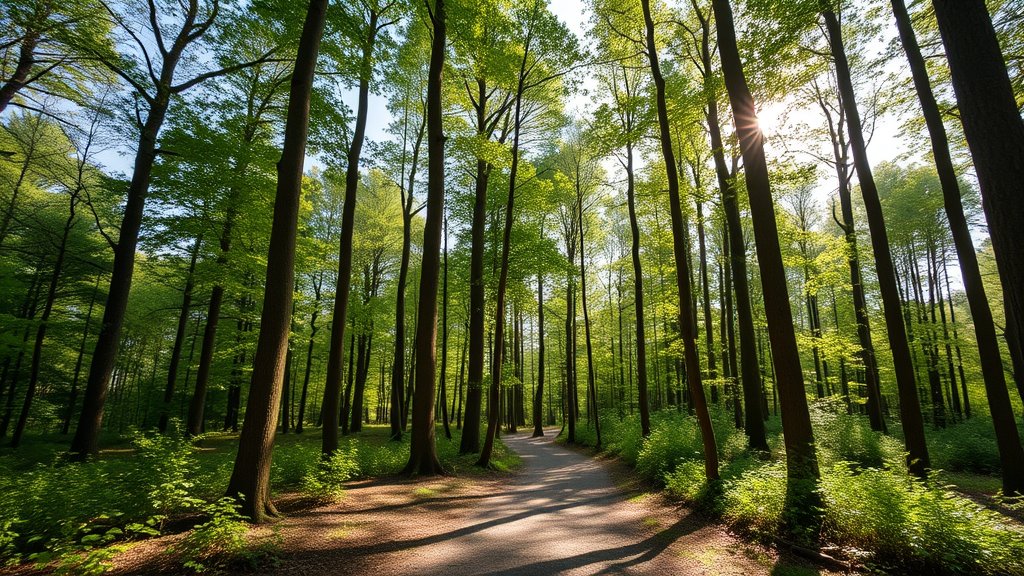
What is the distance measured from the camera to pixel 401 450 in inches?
468

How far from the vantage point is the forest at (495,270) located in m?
4.41

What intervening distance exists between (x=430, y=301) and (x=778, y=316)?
24.4 feet

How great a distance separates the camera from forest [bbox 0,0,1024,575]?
14.5 feet

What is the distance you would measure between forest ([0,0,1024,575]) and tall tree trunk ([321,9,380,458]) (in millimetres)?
83

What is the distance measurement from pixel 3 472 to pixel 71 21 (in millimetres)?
8897

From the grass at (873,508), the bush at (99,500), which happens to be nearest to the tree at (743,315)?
the grass at (873,508)

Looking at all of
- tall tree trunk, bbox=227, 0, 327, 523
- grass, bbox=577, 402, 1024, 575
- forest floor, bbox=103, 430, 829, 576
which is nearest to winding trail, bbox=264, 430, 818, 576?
forest floor, bbox=103, 430, 829, 576

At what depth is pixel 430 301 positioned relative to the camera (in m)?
9.71

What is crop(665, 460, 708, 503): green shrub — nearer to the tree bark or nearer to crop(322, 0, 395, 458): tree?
the tree bark

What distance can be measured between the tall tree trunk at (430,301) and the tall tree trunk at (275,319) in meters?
3.49

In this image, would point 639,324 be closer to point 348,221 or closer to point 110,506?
point 348,221

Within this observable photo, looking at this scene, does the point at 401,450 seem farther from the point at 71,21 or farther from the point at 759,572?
the point at 71,21

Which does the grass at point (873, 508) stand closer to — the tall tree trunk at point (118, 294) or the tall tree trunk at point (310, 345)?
the tall tree trunk at point (118, 294)

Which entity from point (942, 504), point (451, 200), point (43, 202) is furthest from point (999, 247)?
point (43, 202)
